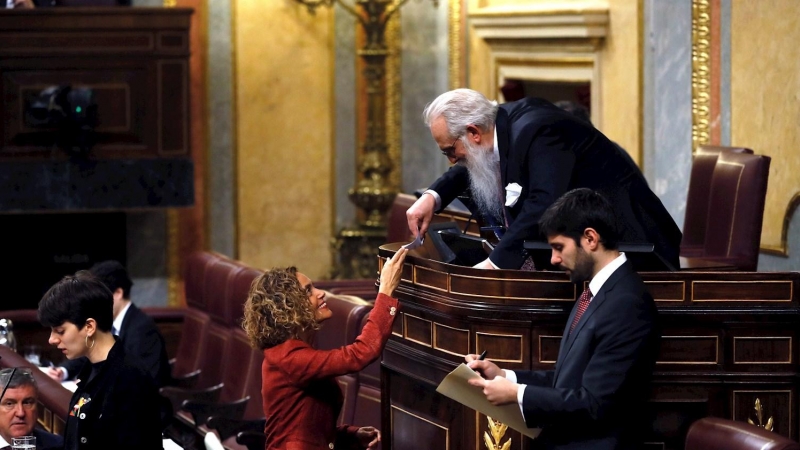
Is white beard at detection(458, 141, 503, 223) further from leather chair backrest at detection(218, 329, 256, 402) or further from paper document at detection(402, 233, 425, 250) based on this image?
→ leather chair backrest at detection(218, 329, 256, 402)

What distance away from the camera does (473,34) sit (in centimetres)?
→ 920

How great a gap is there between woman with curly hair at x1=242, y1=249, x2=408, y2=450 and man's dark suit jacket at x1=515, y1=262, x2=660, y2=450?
539mm

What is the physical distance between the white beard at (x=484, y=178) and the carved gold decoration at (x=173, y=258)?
19.3 ft

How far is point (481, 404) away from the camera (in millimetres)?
3125

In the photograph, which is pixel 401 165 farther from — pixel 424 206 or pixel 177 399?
pixel 424 206

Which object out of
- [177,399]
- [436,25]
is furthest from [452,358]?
[436,25]

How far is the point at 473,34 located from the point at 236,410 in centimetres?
434

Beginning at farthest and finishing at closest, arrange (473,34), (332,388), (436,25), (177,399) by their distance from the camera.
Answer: (436,25), (473,34), (177,399), (332,388)

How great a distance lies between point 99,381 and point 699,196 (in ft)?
10.2

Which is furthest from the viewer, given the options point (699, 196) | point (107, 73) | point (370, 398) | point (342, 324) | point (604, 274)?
point (107, 73)

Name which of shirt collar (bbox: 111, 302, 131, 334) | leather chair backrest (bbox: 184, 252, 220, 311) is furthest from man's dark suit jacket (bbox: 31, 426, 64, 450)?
leather chair backrest (bbox: 184, 252, 220, 311)

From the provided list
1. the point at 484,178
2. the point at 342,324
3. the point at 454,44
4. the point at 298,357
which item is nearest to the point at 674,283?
the point at 484,178

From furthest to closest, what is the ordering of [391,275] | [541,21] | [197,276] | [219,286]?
[541,21]
[197,276]
[219,286]
[391,275]

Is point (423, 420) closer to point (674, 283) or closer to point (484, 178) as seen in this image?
point (484, 178)
